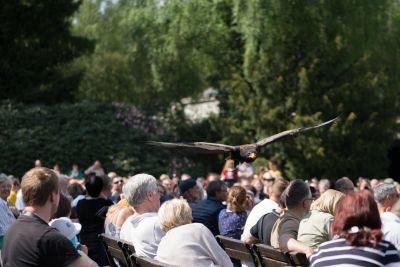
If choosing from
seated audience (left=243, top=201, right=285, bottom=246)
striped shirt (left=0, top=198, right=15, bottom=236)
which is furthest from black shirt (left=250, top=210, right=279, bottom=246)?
striped shirt (left=0, top=198, right=15, bottom=236)

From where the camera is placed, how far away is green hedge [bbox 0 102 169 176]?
107 feet

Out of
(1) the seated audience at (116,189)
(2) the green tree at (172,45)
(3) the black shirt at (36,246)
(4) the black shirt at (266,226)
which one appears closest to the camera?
(3) the black shirt at (36,246)

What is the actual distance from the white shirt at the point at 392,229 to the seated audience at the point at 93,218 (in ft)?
15.4

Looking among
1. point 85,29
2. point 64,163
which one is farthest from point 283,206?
point 85,29

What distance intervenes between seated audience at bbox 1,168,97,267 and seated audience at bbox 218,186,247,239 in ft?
16.5

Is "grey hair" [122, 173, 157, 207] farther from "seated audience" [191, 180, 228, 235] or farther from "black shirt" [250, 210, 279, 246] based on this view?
"seated audience" [191, 180, 228, 235]

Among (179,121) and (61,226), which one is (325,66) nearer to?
(179,121)

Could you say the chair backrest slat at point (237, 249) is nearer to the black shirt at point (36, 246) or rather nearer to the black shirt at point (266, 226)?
the black shirt at point (266, 226)

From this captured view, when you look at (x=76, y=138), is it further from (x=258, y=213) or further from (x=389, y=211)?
(x=389, y=211)

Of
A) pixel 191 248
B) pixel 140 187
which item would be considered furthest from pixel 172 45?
pixel 191 248

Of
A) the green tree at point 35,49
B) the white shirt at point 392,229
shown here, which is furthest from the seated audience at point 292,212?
the green tree at point 35,49

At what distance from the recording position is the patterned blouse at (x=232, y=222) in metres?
11.1

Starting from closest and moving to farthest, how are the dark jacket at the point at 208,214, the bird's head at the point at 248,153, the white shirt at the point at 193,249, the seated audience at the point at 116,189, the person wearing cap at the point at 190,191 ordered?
the white shirt at the point at 193,249 < the dark jacket at the point at 208,214 < the person wearing cap at the point at 190,191 < the bird's head at the point at 248,153 < the seated audience at the point at 116,189

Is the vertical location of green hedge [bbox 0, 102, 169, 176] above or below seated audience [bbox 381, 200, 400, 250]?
below
